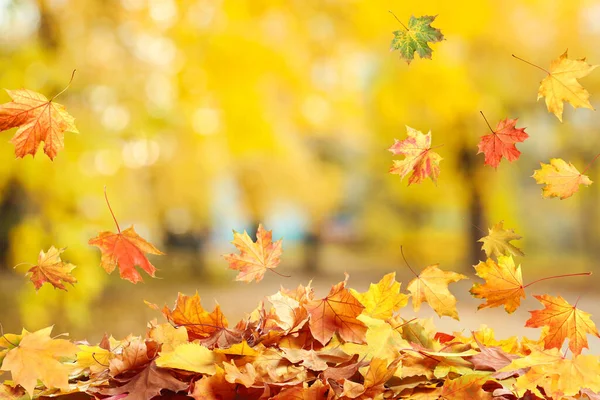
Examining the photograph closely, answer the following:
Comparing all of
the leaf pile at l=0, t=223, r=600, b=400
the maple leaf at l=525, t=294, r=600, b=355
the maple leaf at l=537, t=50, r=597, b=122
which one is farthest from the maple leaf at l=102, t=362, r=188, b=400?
the maple leaf at l=537, t=50, r=597, b=122

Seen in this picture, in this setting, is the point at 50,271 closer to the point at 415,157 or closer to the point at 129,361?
A: the point at 129,361

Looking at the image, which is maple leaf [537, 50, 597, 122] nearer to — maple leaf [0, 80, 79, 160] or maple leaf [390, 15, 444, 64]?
maple leaf [390, 15, 444, 64]

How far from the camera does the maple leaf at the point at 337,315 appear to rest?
1.98ft

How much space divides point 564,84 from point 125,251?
0.50m

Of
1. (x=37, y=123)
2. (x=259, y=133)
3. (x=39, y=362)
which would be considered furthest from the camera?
(x=259, y=133)

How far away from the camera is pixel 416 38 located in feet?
2.27

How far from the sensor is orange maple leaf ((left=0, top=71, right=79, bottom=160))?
2.10 ft

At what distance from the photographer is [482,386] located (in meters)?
0.60

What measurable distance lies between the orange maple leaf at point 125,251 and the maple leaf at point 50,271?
0.05 m


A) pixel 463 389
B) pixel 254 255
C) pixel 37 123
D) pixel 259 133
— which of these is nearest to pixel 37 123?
pixel 37 123

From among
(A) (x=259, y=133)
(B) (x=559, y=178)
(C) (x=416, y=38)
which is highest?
(C) (x=416, y=38)

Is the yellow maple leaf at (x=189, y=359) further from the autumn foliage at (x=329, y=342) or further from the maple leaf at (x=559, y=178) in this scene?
the maple leaf at (x=559, y=178)

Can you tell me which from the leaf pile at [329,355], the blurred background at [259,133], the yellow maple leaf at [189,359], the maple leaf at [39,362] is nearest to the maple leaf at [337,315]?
the leaf pile at [329,355]

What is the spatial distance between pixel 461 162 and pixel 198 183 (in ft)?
11.3
